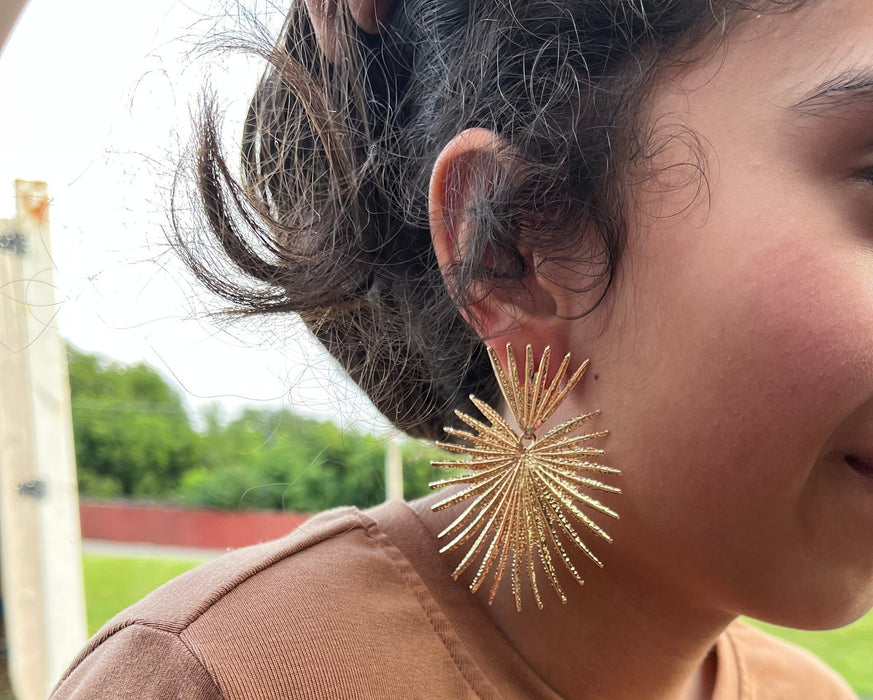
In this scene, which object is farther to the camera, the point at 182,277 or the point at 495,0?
the point at 182,277

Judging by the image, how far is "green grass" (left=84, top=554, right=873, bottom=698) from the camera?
176 centimetres

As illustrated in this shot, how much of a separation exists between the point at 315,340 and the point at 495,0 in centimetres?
47

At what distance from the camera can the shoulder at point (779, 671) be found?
48.2 inches

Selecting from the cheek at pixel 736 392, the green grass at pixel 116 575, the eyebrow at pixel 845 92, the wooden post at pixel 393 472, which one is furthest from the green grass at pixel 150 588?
the eyebrow at pixel 845 92

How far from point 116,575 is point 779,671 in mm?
2743

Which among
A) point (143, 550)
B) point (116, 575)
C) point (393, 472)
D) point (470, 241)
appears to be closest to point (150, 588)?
point (393, 472)

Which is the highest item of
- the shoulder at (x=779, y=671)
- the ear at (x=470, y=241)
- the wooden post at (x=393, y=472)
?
the ear at (x=470, y=241)

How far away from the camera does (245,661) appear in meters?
0.78

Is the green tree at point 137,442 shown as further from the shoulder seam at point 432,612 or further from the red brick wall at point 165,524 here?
the shoulder seam at point 432,612

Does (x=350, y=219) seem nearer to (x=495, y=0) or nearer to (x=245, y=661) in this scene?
(x=495, y=0)

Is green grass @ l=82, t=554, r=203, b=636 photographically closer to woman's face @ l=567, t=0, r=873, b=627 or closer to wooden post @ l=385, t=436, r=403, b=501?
wooden post @ l=385, t=436, r=403, b=501

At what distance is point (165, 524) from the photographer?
3.84 m

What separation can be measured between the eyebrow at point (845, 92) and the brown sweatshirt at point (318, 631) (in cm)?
61

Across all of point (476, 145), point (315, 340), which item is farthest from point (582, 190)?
point (315, 340)
